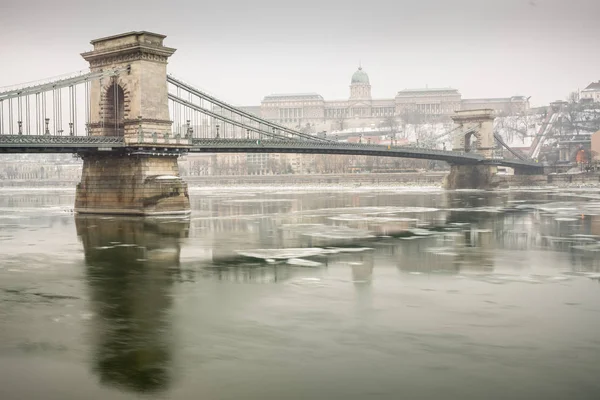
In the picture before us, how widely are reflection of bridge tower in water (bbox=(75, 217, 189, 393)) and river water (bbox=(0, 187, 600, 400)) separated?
47mm

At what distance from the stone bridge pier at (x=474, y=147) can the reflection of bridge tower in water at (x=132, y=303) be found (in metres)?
64.6

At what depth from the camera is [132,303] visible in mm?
16125

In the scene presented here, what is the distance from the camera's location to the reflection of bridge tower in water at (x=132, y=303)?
36.2ft

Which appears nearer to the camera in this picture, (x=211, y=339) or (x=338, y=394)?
(x=338, y=394)

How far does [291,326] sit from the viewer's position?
13.7m

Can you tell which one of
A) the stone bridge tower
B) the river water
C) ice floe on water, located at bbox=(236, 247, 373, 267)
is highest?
the stone bridge tower

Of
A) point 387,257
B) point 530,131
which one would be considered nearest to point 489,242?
point 387,257

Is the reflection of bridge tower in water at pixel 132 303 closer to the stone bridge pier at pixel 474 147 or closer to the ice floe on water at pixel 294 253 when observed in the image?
the ice floe on water at pixel 294 253

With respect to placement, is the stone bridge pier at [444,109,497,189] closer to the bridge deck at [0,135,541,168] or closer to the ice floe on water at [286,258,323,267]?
the bridge deck at [0,135,541,168]

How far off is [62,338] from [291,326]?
3.90 meters

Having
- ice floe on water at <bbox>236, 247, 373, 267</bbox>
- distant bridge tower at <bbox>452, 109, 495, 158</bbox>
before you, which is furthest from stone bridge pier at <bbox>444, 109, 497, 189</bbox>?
ice floe on water at <bbox>236, 247, 373, 267</bbox>

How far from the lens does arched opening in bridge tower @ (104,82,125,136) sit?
47.2 meters

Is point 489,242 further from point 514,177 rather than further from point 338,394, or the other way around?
point 514,177

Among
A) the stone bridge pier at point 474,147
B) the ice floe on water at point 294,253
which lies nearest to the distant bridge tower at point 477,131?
the stone bridge pier at point 474,147
